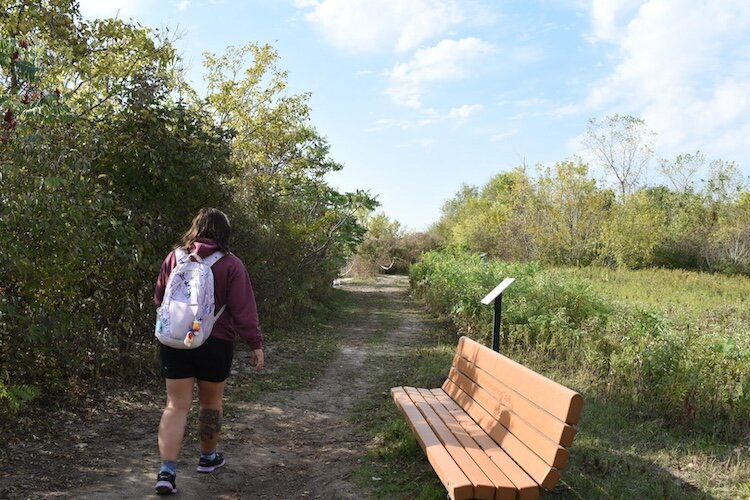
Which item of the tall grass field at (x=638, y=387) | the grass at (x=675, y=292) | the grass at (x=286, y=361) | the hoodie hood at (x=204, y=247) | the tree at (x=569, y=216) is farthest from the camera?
the tree at (x=569, y=216)

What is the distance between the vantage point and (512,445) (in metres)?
3.74

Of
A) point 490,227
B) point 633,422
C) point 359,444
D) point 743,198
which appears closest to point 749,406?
point 633,422

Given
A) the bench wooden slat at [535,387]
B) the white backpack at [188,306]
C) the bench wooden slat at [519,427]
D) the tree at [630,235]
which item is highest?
the tree at [630,235]

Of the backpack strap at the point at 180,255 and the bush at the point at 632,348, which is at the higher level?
the backpack strap at the point at 180,255

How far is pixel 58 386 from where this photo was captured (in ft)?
19.0

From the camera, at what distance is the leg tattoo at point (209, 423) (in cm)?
423

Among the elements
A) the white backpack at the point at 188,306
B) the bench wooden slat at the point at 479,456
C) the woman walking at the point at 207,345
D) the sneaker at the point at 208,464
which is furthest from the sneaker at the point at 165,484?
the bench wooden slat at the point at 479,456

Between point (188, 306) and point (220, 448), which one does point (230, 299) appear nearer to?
point (188, 306)

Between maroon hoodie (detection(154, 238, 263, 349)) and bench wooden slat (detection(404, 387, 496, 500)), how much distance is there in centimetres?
138

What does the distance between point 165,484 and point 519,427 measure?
7.18ft

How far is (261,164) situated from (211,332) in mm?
14811

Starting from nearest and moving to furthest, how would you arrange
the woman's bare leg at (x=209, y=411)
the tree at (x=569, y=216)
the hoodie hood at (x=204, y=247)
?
1. the hoodie hood at (x=204, y=247)
2. the woman's bare leg at (x=209, y=411)
3. the tree at (x=569, y=216)

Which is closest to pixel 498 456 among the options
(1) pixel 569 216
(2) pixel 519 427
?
(2) pixel 519 427

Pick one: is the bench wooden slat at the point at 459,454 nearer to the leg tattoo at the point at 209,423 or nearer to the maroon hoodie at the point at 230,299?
the maroon hoodie at the point at 230,299
